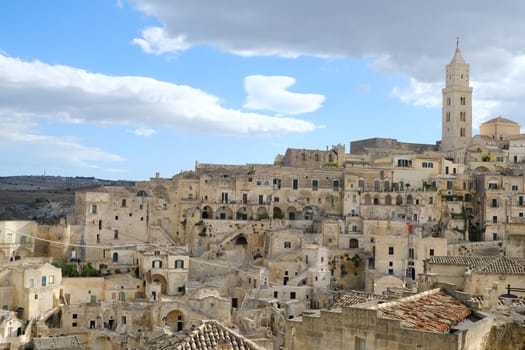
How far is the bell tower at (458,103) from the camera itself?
75688 millimetres

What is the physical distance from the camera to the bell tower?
75.7 metres

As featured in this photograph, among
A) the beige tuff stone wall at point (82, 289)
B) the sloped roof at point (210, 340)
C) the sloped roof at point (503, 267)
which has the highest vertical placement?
the sloped roof at point (503, 267)

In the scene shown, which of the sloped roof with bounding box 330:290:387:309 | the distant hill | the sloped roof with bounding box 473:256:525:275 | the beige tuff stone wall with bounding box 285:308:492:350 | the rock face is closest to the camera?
the beige tuff stone wall with bounding box 285:308:492:350

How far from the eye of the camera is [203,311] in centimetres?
4494

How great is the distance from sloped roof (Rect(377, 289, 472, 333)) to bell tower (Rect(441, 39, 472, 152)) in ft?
204

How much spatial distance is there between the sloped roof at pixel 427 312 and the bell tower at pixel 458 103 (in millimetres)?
62137

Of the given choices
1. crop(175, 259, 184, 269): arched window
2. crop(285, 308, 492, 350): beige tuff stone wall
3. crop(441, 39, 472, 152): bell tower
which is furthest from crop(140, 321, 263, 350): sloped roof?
crop(441, 39, 472, 152): bell tower

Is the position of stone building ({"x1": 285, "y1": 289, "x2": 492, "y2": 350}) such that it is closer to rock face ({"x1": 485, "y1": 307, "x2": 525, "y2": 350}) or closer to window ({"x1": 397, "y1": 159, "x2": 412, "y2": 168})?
rock face ({"x1": 485, "y1": 307, "x2": 525, "y2": 350})

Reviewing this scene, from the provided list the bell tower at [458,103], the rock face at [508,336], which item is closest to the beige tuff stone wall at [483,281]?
the rock face at [508,336]

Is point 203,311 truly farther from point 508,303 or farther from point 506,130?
point 506,130

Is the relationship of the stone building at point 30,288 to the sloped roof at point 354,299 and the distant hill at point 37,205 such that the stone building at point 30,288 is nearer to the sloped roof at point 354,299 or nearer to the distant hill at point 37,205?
the distant hill at point 37,205

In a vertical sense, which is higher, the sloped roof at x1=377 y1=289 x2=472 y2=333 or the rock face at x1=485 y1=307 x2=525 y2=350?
the sloped roof at x1=377 y1=289 x2=472 y2=333

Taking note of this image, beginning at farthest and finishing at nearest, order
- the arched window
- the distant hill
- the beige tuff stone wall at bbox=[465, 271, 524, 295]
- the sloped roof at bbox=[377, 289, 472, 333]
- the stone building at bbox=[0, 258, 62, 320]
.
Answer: the distant hill
the arched window
the stone building at bbox=[0, 258, 62, 320]
the beige tuff stone wall at bbox=[465, 271, 524, 295]
the sloped roof at bbox=[377, 289, 472, 333]

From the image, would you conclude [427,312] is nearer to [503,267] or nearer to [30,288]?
[503,267]
